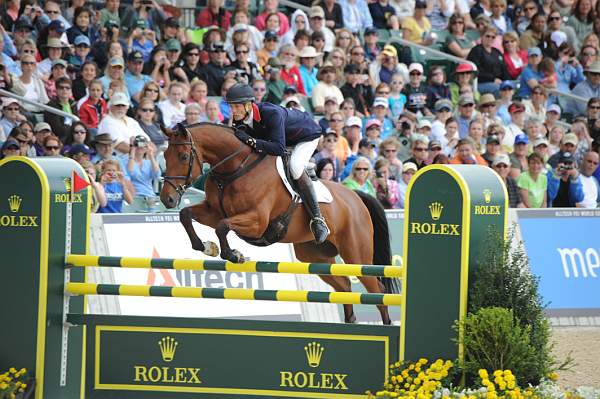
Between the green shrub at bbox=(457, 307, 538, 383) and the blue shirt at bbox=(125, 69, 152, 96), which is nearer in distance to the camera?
the green shrub at bbox=(457, 307, 538, 383)

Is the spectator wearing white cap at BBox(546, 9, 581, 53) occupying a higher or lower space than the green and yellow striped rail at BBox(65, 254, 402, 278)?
higher

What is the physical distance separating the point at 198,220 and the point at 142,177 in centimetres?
373

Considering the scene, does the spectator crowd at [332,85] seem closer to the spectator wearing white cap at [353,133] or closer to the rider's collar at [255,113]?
the spectator wearing white cap at [353,133]

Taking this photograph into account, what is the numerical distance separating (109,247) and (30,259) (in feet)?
11.0

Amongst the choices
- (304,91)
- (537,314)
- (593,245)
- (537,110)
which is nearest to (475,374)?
(537,314)

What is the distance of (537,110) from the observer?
17.9 m

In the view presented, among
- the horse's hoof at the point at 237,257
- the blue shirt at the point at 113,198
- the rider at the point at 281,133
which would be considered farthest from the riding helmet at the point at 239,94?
the blue shirt at the point at 113,198

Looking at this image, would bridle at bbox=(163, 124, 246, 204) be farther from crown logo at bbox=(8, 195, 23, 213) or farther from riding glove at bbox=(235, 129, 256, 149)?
crown logo at bbox=(8, 195, 23, 213)

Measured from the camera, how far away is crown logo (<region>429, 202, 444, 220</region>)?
23.6 ft

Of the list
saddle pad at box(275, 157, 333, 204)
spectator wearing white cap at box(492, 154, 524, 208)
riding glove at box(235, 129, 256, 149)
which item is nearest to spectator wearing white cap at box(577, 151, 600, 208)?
spectator wearing white cap at box(492, 154, 524, 208)

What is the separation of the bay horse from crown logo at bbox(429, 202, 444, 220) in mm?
1525

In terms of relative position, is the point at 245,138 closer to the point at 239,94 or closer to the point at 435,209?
the point at 239,94

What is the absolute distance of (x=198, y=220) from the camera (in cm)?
920

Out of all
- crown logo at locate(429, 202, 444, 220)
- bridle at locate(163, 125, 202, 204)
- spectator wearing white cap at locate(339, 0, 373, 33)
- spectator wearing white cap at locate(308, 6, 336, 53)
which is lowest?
crown logo at locate(429, 202, 444, 220)
